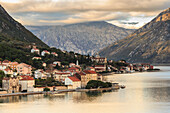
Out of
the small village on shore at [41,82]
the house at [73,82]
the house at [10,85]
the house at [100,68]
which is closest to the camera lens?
the house at [10,85]

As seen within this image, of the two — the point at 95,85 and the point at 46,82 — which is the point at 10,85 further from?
the point at 95,85

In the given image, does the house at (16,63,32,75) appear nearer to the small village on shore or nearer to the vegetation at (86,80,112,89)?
the small village on shore

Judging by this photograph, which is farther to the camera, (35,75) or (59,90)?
(35,75)

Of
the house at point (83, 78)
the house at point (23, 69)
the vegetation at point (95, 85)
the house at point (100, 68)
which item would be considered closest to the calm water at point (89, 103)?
the vegetation at point (95, 85)

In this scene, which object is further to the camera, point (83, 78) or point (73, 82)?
point (83, 78)

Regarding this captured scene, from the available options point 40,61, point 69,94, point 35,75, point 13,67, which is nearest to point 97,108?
point 69,94

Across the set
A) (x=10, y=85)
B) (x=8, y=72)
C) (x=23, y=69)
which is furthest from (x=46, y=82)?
(x=23, y=69)

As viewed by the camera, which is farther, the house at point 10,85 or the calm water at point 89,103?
the house at point 10,85

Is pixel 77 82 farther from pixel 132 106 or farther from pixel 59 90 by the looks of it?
pixel 132 106

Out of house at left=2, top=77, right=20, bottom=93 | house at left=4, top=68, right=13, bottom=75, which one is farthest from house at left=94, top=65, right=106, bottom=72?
house at left=2, top=77, right=20, bottom=93

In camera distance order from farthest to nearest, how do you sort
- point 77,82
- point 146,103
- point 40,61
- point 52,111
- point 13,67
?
point 40,61, point 13,67, point 77,82, point 146,103, point 52,111

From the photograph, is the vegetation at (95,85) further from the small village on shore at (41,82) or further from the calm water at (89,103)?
the calm water at (89,103)
